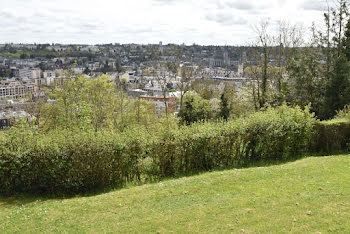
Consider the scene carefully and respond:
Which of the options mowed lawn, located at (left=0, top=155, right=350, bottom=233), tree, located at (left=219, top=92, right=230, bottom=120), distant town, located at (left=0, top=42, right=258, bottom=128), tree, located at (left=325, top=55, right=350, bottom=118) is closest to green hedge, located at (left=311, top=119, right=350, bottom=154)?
mowed lawn, located at (left=0, top=155, right=350, bottom=233)

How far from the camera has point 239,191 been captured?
8.43 meters

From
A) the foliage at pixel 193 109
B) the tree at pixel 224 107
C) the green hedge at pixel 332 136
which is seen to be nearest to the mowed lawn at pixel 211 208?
the green hedge at pixel 332 136

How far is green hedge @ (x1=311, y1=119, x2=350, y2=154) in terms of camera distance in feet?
42.8

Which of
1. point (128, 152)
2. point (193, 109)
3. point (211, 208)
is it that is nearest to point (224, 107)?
point (193, 109)

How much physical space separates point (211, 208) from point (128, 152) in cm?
392

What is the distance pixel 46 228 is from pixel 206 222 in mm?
3363

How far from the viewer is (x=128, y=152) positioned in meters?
10.5

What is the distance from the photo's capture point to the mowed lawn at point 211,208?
21.8 ft

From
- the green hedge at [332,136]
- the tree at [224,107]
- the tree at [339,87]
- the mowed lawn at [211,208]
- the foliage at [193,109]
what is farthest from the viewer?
the tree at [224,107]

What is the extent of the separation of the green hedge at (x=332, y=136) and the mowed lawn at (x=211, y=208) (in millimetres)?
3588

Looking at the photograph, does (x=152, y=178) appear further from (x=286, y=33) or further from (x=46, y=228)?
(x=286, y=33)

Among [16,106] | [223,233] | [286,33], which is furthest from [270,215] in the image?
[16,106]

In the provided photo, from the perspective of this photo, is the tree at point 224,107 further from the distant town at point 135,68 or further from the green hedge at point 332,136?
the green hedge at point 332,136

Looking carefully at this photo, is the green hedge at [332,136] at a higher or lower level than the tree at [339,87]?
lower
